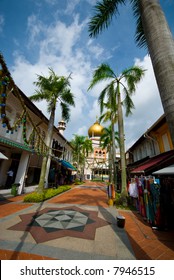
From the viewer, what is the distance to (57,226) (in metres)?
4.74

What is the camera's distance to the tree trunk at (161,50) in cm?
181

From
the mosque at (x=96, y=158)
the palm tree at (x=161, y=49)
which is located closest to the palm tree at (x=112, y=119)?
the palm tree at (x=161, y=49)

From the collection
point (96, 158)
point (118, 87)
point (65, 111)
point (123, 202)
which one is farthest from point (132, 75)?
point (96, 158)

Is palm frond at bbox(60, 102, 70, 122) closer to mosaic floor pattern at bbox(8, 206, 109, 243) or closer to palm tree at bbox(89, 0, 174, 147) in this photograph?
mosaic floor pattern at bbox(8, 206, 109, 243)

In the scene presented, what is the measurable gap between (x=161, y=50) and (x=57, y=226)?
606 cm

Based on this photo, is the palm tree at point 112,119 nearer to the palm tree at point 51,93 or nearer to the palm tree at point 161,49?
the palm tree at point 51,93

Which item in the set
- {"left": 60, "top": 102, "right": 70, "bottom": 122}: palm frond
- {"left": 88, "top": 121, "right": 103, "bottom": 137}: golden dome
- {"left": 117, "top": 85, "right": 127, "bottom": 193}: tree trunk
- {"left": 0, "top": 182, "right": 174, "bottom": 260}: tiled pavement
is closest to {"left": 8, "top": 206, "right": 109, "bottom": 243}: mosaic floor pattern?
{"left": 0, "top": 182, "right": 174, "bottom": 260}: tiled pavement

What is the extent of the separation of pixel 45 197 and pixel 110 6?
10.9m

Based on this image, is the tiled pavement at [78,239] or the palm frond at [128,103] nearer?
the tiled pavement at [78,239]

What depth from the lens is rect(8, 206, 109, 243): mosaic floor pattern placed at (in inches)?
160

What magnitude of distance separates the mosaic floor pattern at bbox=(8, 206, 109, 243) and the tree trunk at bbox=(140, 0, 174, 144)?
4470mm

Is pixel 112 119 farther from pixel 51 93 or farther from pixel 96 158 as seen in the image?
pixel 96 158

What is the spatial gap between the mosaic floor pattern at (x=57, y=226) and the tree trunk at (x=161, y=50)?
14.7 ft

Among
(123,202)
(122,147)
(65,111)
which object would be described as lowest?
(123,202)
